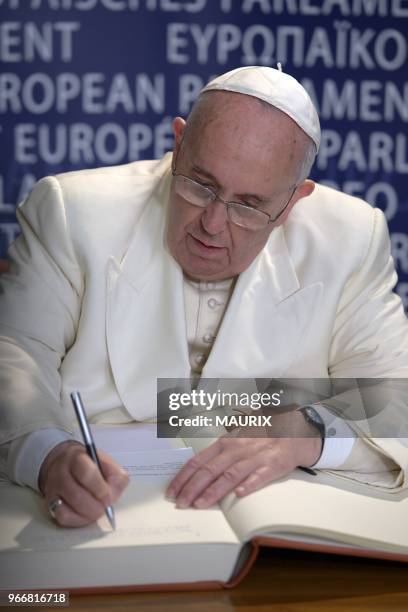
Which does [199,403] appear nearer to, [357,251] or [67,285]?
[67,285]

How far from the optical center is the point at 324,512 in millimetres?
1725

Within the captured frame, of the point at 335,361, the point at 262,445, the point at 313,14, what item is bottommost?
the point at 335,361

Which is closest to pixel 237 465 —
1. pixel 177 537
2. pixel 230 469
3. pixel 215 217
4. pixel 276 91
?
pixel 230 469

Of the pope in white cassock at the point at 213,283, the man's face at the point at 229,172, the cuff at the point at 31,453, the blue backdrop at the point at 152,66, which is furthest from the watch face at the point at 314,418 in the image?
the blue backdrop at the point at 152,66

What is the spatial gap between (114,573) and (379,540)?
470mm

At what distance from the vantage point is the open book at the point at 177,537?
1517mm

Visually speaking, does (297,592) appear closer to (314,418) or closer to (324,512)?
(324,512)

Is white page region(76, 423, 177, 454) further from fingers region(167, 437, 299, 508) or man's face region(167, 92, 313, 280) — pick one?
man's face region(167, 92, 313, 280)

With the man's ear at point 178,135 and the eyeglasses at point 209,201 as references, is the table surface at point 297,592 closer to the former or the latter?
the eyeglasses at point 209,201

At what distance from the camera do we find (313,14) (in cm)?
371

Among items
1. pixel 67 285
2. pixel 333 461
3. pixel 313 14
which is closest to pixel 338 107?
pixel 313 14

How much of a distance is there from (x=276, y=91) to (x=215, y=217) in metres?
0.38

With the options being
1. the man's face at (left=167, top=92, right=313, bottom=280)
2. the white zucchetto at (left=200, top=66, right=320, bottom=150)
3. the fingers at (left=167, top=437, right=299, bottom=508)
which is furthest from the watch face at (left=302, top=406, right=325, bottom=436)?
the white zucchetto at (left=200, top=66, right=320, bottom=150)

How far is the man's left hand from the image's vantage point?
178cm
